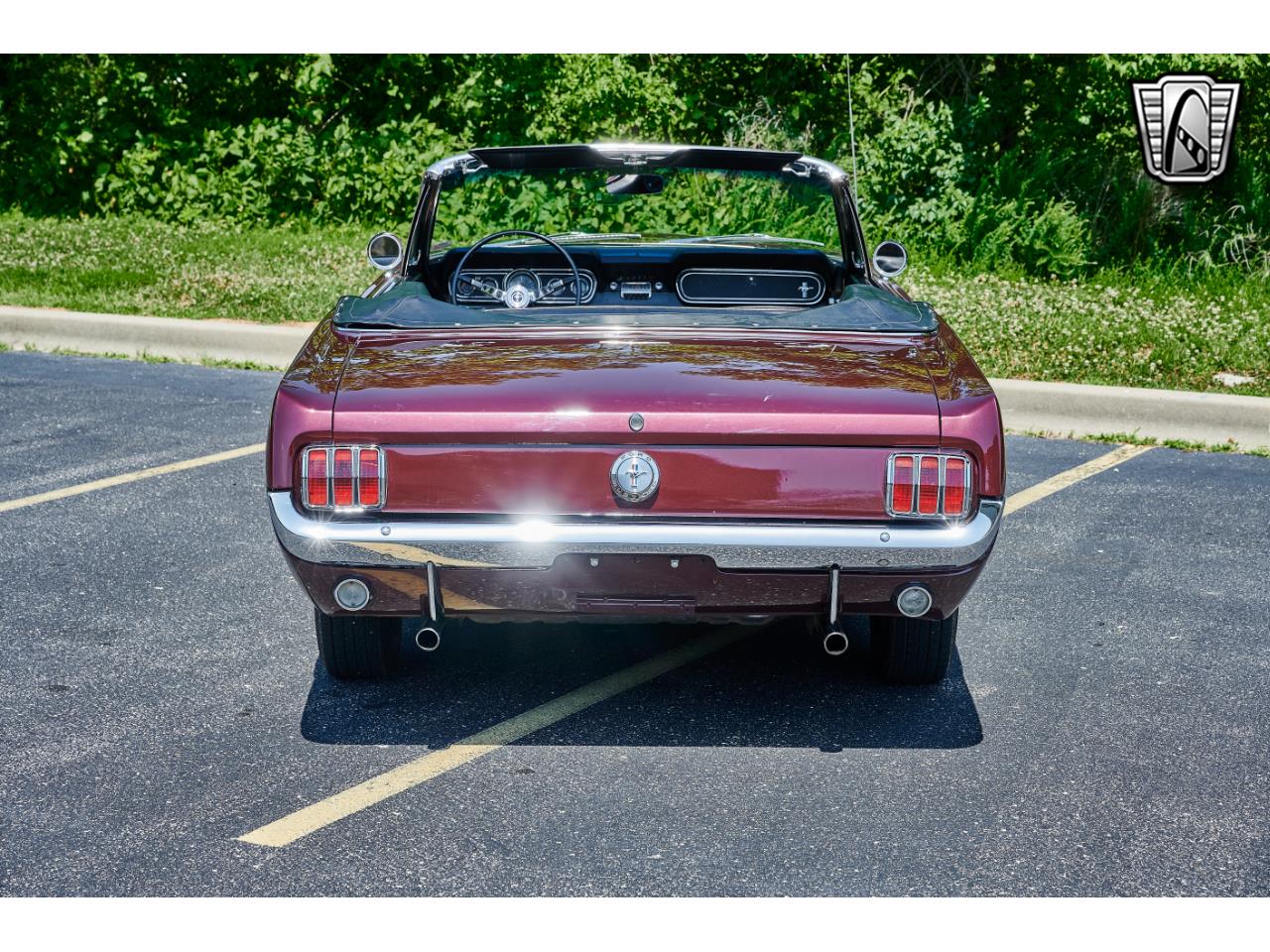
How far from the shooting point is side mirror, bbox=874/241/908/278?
18.0 feet

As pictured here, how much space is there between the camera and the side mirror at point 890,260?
5.48 meters

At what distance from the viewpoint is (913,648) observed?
14.8 ft

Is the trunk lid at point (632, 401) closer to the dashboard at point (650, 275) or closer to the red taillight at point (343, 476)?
the red taillight at point (343, 476)

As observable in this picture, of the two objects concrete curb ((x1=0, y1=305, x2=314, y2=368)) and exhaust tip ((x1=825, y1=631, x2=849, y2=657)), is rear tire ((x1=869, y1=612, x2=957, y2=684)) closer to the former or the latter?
exhaust tip ((x1=825, y1=631, x2=849, y2=657))

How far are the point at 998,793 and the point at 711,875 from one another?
0.91m

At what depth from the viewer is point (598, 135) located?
1784 centimetres

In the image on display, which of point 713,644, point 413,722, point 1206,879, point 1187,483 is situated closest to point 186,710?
point 413,722

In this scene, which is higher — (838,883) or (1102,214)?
(838,883)

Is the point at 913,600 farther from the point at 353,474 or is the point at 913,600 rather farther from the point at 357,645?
the point at 357,645

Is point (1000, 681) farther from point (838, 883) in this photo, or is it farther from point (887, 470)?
point (838, 883)

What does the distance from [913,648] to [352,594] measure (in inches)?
65.5

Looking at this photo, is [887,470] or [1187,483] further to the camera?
[1187,483]

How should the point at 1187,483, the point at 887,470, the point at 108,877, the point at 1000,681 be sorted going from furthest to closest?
1. the point at 1187,483
2. the point at 1000,681
3. the point at 887,470
4. the point at 108,877

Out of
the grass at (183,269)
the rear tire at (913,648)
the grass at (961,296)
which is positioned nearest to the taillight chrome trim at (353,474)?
the rear tire at (913,648)
